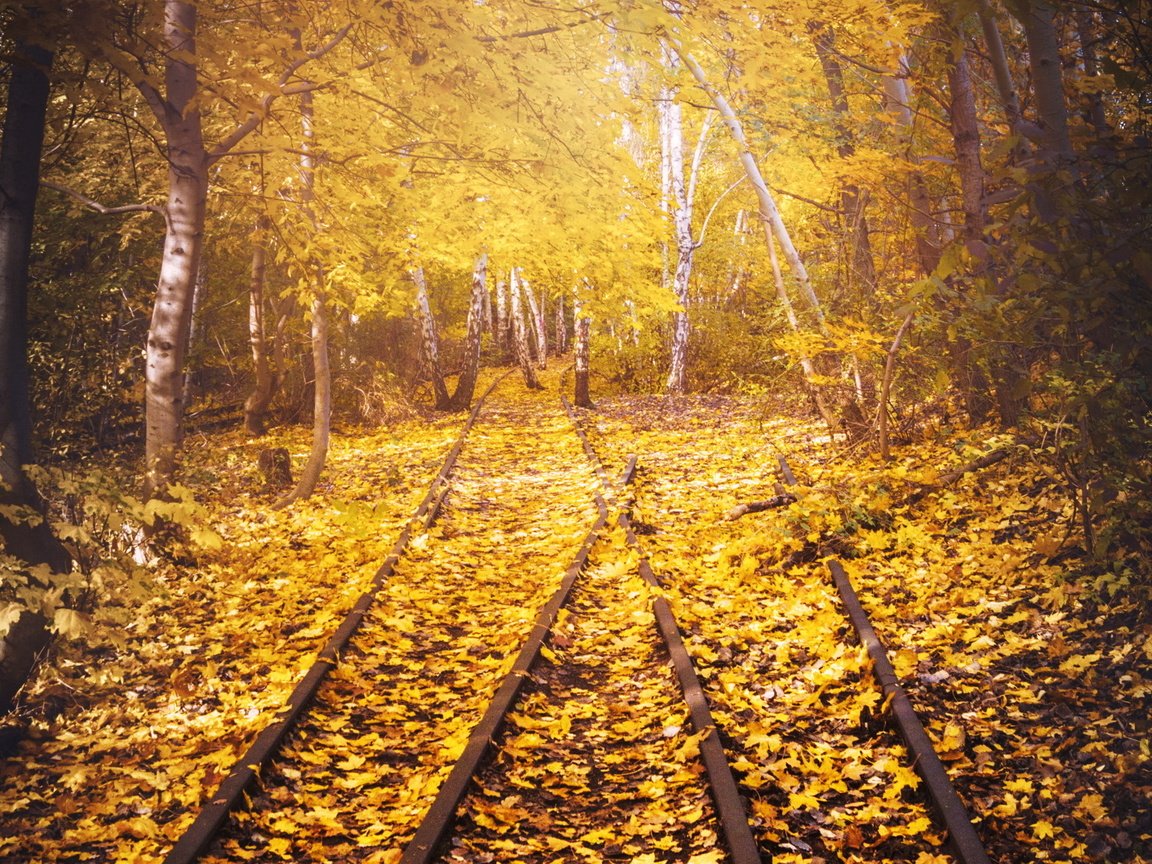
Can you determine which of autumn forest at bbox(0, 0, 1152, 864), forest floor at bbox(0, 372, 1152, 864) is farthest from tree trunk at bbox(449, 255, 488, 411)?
forest floor at bbox(0, 372, 1152, 864)

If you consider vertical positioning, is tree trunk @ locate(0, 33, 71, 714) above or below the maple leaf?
above

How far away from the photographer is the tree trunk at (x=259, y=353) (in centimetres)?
1417

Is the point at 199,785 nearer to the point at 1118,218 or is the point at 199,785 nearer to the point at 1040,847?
the point at 1040,847

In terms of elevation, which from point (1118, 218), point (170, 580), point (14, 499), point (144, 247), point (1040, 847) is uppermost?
point (144, 247)

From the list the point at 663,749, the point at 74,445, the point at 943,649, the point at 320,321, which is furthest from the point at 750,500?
the point at 74,445

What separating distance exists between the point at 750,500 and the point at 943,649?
4220 millimetres

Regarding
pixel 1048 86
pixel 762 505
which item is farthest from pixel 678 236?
pixel 1048 86

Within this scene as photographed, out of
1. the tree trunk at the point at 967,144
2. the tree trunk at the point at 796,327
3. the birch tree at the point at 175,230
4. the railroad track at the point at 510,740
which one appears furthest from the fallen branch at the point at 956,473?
the birch tree at the point at 175,230

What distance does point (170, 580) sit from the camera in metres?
7.85

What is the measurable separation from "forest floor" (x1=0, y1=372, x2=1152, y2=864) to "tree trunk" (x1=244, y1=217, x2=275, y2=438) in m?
5.97

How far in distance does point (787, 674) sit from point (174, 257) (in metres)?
6.19

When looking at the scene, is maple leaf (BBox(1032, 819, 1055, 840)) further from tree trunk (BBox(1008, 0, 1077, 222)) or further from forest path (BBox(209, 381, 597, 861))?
tree trunk (BBox(1008, 0, 1077, 222))

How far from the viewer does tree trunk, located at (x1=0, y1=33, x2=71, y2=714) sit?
5488mm

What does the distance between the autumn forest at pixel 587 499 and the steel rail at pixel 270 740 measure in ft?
0.11
